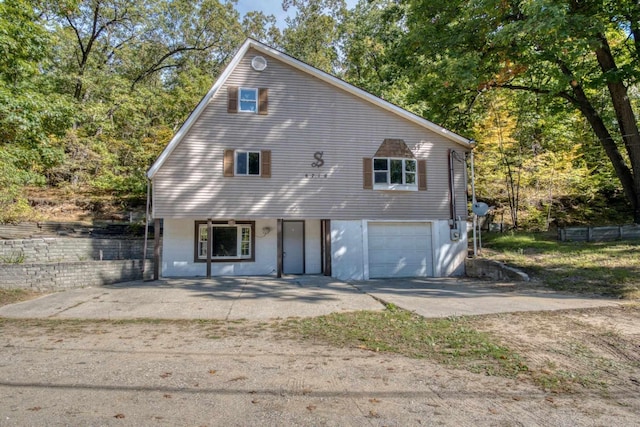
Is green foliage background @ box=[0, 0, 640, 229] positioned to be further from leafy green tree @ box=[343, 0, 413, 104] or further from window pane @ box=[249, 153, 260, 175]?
window pane @ box=[249, 153, 260, 175]

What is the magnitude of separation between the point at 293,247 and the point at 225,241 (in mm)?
2677

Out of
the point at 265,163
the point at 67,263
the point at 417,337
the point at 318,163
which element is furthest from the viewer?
the point at 318,163

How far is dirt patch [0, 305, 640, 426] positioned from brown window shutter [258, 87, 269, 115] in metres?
Result: 9.71

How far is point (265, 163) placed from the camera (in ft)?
45.9

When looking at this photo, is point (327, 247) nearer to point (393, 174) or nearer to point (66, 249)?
point (393, 174)

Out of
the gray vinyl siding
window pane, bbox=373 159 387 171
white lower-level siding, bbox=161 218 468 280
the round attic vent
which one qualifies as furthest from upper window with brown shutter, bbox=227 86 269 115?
window pane, bbox=373 159 387 171

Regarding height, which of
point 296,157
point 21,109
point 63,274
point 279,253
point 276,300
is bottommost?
point 276,300

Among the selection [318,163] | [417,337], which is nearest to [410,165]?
[318,163]

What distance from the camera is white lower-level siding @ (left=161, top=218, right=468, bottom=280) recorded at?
14.4 meters

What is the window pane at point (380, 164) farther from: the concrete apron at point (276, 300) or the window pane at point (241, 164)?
the window pane at point (241, 164)

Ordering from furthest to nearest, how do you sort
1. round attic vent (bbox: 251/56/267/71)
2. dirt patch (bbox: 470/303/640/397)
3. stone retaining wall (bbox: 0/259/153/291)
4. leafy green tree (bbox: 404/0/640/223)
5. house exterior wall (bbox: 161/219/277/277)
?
house exterior wall (bbox: 161/219/277/277)
round attic vent (bbox: 251/56/267/71)
leafy green tree (bbox: 404/0/640/223)
stone retaining wall (bbox: 0/259/153/291)
dirt patch (bbox: 470/303/640/397)

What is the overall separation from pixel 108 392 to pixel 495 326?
5.61m

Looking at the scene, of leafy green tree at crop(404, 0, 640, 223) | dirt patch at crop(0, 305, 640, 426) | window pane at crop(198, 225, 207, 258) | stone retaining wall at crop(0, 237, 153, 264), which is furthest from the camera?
window pane at crop(198, 225, 207, 258)

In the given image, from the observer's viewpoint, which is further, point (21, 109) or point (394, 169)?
point (394, 169)
